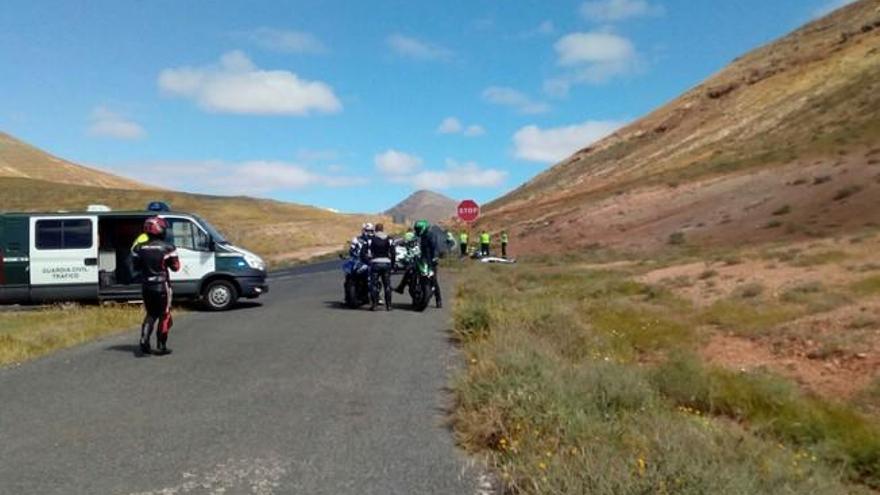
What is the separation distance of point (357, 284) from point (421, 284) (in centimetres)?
156

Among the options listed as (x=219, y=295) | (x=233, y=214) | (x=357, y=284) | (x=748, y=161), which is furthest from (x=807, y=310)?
(x=233, y=214)

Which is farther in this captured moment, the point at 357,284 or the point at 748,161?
the point at 748,161

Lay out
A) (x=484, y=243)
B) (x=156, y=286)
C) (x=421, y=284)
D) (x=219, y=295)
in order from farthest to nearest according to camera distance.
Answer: (x=484, y=243)
(x=219, y=295)
(x=421, y=284)
(x=156, y=286)

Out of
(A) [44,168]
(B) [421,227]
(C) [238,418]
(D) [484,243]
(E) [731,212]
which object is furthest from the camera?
(A) [44,168]

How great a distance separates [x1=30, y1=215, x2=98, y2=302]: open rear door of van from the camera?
18516 mm

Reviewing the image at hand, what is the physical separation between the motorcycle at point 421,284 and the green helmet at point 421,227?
0.70m

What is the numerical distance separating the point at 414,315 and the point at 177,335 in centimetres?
499

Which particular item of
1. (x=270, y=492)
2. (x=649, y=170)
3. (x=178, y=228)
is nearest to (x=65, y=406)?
(x=270, y=492)

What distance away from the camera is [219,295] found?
60.8 feet

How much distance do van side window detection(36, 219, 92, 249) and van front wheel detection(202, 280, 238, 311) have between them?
9.73 feet

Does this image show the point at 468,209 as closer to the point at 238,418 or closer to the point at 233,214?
the point at 238,418

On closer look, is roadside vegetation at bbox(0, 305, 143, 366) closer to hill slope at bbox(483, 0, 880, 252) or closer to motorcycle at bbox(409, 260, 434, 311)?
motorcycle at bbox(409, 260, 434, 311)

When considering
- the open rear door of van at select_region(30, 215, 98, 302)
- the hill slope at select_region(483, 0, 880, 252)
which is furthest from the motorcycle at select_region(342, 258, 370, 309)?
the hill slope at select_region(483, 0, 880, 252)

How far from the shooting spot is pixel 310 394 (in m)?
9.14
